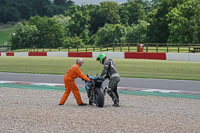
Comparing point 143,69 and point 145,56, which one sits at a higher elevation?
point 145,56

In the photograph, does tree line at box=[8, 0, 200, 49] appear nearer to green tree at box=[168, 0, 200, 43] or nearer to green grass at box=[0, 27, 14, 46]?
green tree at box=[168, 0, 200, 43]

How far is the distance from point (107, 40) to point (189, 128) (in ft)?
347

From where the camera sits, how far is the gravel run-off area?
8688 millimetres

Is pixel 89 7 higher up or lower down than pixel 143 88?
higher up

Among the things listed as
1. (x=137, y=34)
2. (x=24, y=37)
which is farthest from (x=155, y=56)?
(x=24, y=37)

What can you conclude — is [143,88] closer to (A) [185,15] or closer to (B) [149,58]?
(B) [149,58]

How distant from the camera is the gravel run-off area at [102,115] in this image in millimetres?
8688

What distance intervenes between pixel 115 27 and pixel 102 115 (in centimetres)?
10677

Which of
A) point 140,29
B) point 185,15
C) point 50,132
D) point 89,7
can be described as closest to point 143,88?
point 50,132

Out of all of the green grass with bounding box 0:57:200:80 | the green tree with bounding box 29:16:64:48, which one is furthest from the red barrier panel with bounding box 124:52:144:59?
the green tree with bounding box 29:16:64:48

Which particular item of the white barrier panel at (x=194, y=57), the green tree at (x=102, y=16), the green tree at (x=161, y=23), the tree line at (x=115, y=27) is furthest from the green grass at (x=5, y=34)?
the white barrier panel at (x=194, y=57)

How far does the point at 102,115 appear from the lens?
1023 centimetres

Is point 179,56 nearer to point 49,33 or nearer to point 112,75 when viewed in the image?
point 112,75

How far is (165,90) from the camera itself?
15.4 m
